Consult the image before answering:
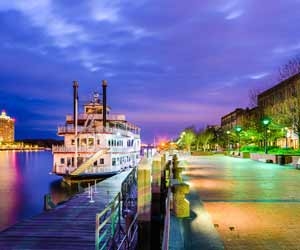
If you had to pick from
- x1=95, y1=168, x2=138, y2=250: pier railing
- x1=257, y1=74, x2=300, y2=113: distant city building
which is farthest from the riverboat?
x1=95, y1=168, x2=138, y2=250: pier railing

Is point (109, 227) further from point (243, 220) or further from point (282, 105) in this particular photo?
point (282, 105)

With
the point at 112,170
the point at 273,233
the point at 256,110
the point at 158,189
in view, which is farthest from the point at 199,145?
the point at 273,233

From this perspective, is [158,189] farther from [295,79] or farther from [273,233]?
[295,79]

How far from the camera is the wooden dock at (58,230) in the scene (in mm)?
11859

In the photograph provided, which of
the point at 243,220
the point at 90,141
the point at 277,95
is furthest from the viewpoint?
the point at 277,95

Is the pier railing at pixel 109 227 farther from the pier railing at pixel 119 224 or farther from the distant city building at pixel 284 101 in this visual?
the distant city building at pixel 284 101

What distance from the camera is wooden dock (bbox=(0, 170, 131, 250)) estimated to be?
11859 mm

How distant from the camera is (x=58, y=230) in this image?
13.7 m

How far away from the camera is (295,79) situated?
136 feet

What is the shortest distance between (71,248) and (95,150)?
36542 mm

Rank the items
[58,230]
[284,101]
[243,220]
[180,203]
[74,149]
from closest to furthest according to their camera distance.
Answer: [243,220] < [180,203] < [58,230] < [284,101] < [74,149]

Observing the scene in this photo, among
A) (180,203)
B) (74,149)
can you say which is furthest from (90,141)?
(180,203)

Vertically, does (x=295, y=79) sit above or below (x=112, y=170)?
above

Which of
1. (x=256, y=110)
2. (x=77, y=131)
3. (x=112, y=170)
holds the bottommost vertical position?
(x=112, y=170)
